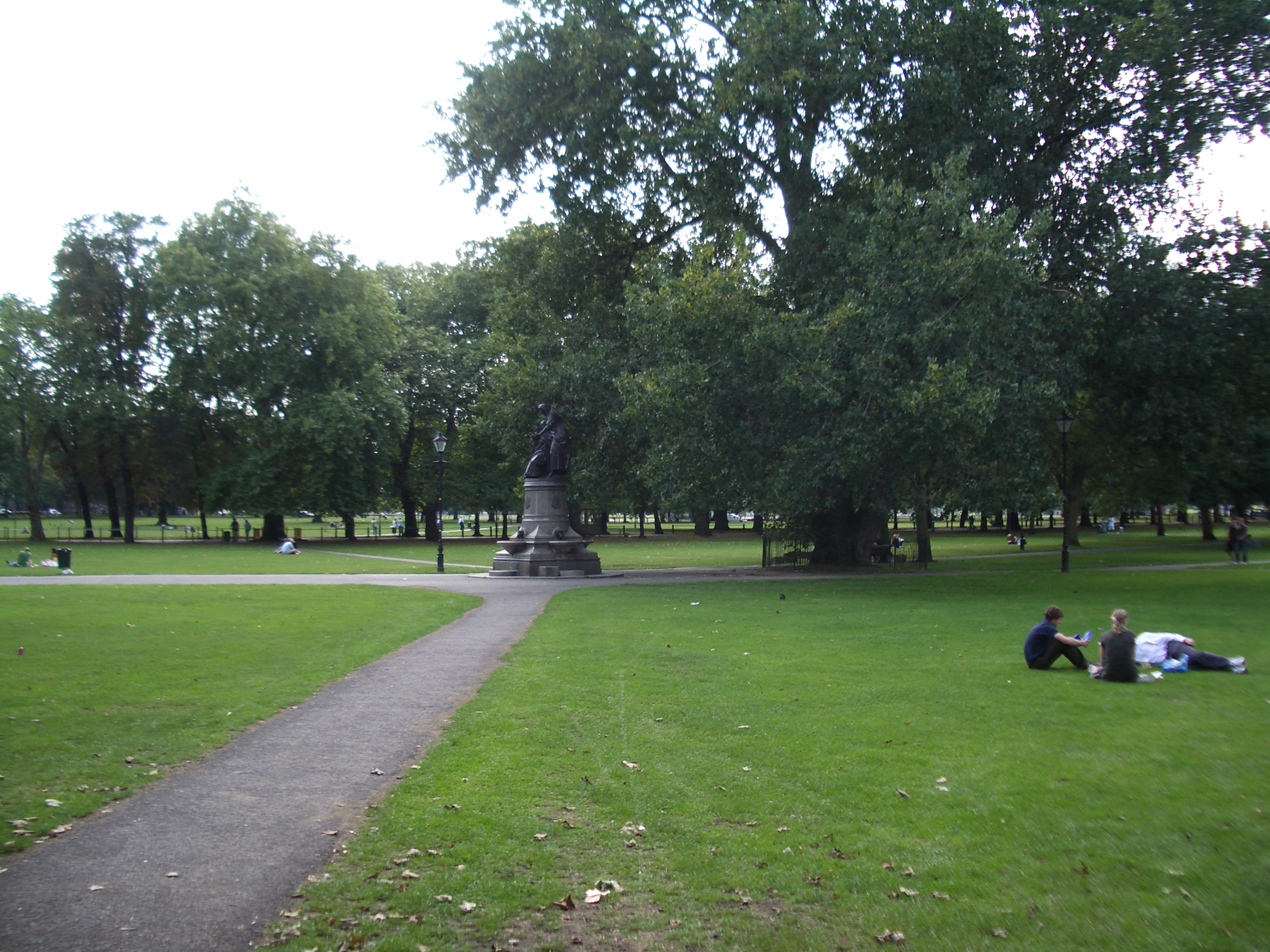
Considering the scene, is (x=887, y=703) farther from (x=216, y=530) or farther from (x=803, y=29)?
(x=216, y=530)

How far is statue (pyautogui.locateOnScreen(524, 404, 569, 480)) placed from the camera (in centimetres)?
2894

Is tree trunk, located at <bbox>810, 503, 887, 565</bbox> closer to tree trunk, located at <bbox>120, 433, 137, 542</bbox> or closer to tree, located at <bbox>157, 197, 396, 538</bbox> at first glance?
tree, located at <bbox>157, 197, 396, 538</bbox>

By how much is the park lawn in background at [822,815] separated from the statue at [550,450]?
16775 millimetres

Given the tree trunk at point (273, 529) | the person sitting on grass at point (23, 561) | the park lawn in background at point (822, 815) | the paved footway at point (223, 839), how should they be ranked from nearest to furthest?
the paved footway at point (223, 839) → the park lawn in background at point (822, 815) → the person sitting on grass at point (23, 561) → the tree trunk at point (273, 529)

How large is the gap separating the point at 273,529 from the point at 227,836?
50.7 meters

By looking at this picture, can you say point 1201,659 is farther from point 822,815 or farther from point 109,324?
point 109,324

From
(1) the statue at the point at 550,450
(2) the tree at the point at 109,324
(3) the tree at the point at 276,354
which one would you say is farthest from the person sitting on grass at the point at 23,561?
(2) the tree at the point at 109,324

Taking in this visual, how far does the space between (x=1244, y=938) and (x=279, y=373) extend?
4916 centimetres

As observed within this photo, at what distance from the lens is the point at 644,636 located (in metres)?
15.1

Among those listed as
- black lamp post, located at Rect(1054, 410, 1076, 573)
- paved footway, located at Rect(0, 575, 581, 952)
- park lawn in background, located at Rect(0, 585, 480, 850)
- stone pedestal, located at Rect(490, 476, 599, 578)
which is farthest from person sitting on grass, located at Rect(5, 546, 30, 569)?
black lamp post, located at Rect(1054, 410, 1076, 573)

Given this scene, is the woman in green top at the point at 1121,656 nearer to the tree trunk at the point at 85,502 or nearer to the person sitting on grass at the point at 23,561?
the person sitting on grass at the point at 23,561

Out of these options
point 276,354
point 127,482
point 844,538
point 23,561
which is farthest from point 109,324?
point 844,538

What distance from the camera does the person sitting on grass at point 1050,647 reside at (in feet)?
38.5

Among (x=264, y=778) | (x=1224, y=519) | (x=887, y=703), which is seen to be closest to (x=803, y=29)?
(x=887, y=703)
